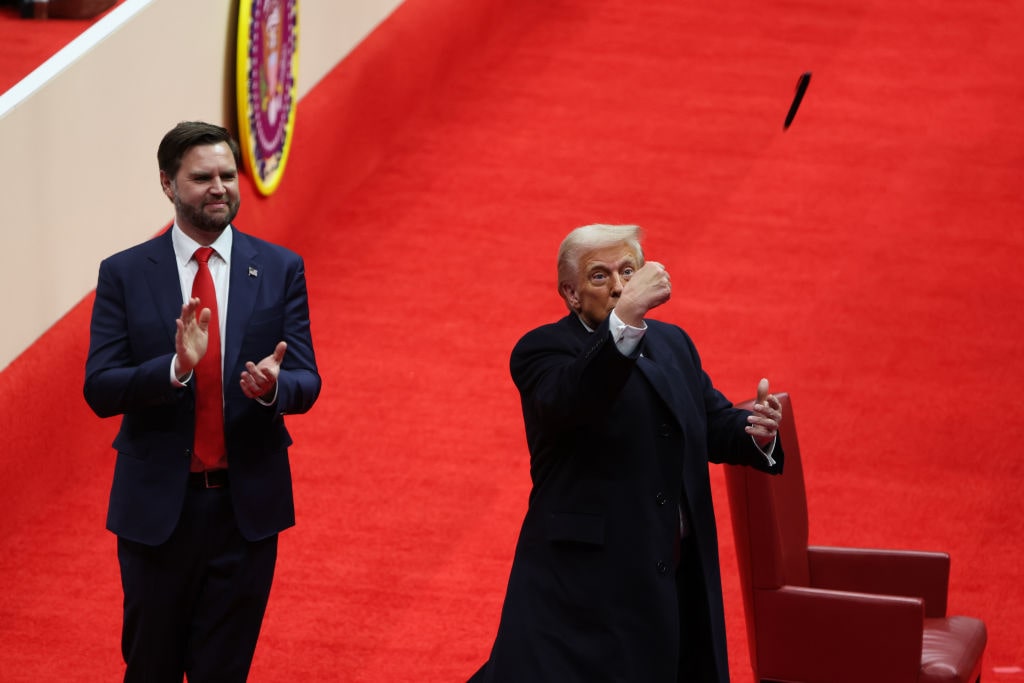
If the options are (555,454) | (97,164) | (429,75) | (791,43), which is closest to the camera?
(555,454)

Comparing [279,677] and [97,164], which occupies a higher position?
[97,164]

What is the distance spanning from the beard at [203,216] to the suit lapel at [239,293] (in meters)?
0.09

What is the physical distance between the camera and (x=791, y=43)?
903 centimetres

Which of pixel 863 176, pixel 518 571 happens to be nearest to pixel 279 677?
pixel 518 571

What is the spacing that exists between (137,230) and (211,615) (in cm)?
254

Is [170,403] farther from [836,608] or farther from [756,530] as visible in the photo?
[836,608]

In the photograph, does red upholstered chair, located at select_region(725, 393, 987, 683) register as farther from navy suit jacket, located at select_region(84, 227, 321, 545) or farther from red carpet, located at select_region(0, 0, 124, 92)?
red carpet, located at select_region(0, 0, 124, 92)

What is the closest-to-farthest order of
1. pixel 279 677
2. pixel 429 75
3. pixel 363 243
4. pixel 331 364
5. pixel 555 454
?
pixel 555 454 < pixel 279 677 < pixel 331 364 < pixel 363 243 < pixel 429 75

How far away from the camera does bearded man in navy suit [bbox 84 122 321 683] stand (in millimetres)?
3262

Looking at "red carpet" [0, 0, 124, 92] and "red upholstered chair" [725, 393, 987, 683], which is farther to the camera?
"red carpet" [0, 0, 124, 92]

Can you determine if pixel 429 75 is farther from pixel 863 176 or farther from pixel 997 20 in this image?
pixel 997 20

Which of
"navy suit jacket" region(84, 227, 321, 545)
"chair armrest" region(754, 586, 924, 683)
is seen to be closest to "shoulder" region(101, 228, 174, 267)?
"navy suit jacket" region(84, 227, 321, 545)

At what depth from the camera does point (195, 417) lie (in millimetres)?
3301

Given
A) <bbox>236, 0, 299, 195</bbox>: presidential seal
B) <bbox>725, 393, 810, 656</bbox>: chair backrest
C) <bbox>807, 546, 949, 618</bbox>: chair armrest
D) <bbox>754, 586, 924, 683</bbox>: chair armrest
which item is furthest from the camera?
<bbox>236, 0, 299, 195</bbox>: presidential seal
